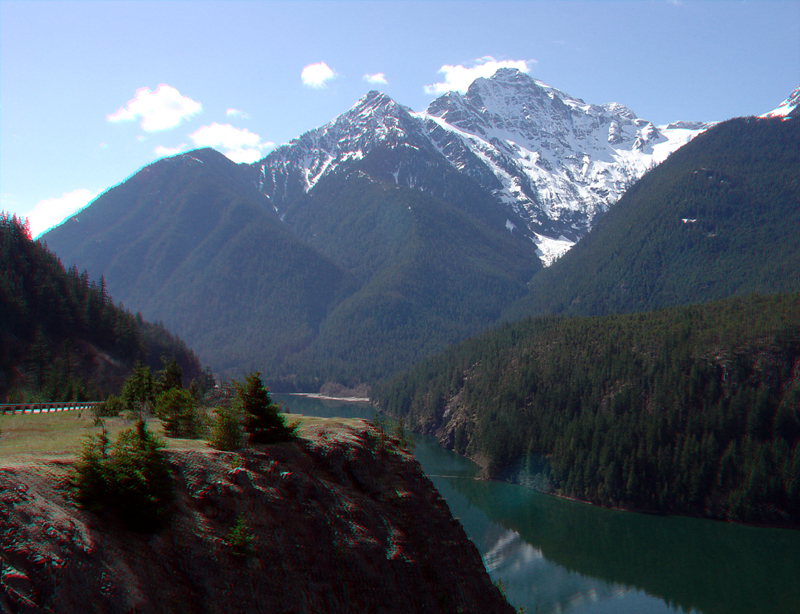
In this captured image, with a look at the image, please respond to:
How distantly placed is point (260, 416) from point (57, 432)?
Answer: 9.98 metres

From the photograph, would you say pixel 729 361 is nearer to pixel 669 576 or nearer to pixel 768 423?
pixel 768 423

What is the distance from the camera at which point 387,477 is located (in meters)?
26.6

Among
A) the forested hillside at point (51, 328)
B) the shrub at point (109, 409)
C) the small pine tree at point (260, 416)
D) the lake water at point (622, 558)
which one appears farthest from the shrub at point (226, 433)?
the lake water at point (622, 558)

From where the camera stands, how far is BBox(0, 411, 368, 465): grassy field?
19.1 meters

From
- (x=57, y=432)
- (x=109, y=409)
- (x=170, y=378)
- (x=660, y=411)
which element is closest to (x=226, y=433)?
(x=57, y=432)

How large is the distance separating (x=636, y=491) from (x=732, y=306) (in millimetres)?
53270

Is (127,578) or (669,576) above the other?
(127,578)

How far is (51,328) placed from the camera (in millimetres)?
79500

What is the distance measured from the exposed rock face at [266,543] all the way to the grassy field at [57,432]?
6.24ft

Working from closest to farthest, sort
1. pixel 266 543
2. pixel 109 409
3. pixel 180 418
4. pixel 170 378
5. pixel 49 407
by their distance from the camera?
pixel 266 543
pixel 180 418
pixel 109 409
pixel 170 378
pixel 49 407

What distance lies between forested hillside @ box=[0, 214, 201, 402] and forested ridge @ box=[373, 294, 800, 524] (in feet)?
227

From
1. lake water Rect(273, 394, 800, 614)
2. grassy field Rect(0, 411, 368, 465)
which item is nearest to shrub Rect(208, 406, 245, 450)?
grassy field Rect(0, 411, 368, 465)

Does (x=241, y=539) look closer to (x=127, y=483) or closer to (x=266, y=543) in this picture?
(x=266, y=543)

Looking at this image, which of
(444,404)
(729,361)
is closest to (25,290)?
(444,404)
